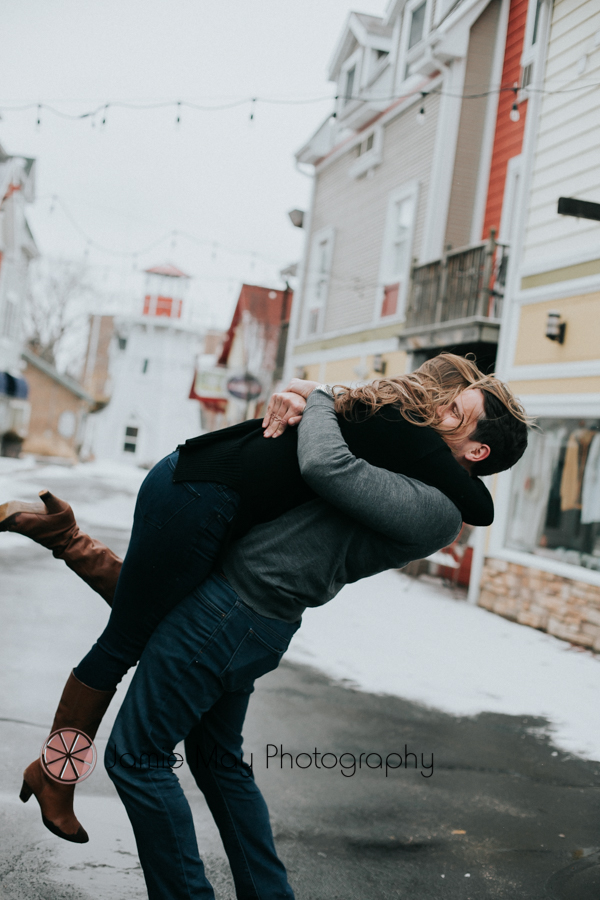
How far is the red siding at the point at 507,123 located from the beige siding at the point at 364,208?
999 millimetres

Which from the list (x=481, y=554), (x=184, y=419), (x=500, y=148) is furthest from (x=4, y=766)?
(x=184, y=419)

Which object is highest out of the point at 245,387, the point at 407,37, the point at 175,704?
the point at 407,37

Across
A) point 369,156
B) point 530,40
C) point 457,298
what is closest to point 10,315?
point 369,156

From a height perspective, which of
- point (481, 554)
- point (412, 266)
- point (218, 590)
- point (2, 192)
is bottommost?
point (481, 554)

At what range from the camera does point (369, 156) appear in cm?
1422

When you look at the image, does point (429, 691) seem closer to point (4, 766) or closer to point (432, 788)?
point (432, 788)

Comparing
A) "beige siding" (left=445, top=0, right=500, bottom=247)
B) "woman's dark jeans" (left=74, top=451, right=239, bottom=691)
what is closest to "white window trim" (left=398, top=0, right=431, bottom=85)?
"beige siding" (left=445, top=0, right=500, bottom=247)

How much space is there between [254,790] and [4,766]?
57.6 inches

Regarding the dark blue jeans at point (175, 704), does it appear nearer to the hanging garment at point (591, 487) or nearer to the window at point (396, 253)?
the hanging garment at point (591, 487)

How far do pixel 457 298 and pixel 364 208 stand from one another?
5093 millimetres

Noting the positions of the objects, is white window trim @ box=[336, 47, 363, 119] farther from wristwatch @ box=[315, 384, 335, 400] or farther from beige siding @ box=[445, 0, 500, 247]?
wristwatch @ box=[315, 384, 335, 400]

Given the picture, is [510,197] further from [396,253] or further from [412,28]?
[412,28]

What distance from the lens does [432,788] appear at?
349cm

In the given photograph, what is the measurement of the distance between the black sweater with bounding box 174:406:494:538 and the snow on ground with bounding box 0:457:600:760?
3.08 m
